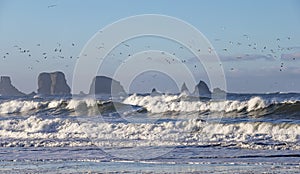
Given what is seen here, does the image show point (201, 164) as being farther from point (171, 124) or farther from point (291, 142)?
point (171, 124)

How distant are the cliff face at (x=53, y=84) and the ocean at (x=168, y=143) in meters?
46.1

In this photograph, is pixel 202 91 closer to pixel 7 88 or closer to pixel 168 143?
pixel 168 143

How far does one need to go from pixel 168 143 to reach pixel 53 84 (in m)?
70.9

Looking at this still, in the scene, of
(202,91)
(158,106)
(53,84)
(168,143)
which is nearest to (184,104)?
(158,106)

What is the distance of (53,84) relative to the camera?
93.5m

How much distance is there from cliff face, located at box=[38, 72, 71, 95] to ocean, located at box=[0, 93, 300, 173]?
151 feet

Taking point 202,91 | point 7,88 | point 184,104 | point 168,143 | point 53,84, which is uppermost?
point 202,91

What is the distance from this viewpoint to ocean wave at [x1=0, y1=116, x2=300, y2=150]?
957 inches

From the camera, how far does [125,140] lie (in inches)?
1041

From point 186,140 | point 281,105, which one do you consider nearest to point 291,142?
point 186,140

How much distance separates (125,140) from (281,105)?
14252 mm

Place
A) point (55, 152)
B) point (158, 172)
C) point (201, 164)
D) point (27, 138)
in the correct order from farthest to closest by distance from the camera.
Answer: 1. point (27, 138)
2. point (55, 152)
3. point (201, 164)
4. point (158, 172)

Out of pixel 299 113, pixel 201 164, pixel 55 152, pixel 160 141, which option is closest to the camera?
pixel 201 164

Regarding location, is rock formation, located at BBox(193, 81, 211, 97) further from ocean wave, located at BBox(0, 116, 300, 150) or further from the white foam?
ocean wave, located at BBox(0, 116, 300, 150)
